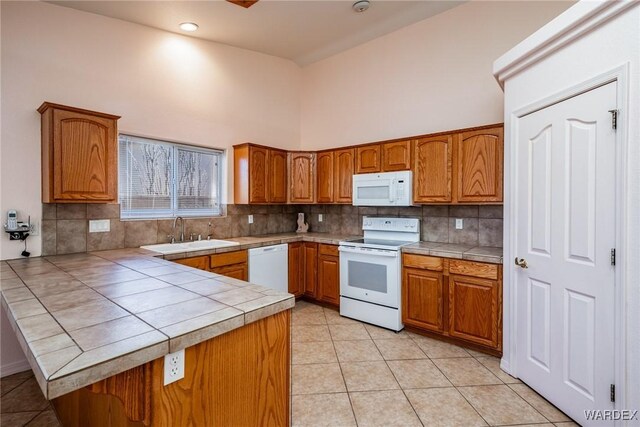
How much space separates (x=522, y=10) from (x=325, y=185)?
9.07 feet

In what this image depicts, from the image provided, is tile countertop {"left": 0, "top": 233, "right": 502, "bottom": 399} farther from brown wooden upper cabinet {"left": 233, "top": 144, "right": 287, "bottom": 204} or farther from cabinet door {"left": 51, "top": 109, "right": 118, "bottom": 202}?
brown wooden upper cabinet {"left": 233, "top": 144, "right": 287, "bottom": 204}

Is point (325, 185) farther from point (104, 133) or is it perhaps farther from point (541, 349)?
point (541, 349)

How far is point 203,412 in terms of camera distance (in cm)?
123

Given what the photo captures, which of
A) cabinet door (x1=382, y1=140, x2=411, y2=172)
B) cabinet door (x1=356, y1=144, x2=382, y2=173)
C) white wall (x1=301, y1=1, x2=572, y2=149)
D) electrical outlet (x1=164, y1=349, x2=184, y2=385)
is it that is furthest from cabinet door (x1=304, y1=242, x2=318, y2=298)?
electrical outlet (x1=164, y1=349, x2=184, y2=385)

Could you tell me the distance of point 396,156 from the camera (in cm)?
357

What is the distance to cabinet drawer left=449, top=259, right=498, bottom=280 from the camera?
8.79ft

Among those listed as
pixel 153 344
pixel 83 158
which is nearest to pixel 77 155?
pixel 83 158

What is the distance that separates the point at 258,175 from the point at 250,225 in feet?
2.39

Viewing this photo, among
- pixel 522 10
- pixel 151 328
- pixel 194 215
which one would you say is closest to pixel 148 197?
pixel 194 215

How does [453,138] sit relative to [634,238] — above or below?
above

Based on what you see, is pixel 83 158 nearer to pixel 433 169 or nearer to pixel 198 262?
pixel 198 262

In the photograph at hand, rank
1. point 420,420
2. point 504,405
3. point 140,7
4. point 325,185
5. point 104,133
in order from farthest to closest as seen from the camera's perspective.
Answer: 1. point 325,185
2. point 140,7
3. point 104,133
4. point 504,405
5. point 420,420

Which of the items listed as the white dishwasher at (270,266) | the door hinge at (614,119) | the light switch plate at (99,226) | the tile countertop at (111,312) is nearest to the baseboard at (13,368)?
the tile countertop at (111,312)

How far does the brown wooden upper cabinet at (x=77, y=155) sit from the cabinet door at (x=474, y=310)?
3.25 m
